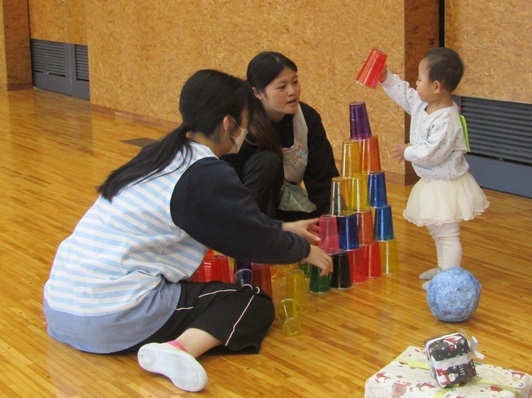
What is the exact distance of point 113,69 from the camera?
7.43 metres

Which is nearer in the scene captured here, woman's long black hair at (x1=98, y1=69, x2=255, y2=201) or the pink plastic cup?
woman's long black hair at (x1=98, y1=69, x2=255, y2=201)

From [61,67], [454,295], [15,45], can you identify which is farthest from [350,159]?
[15,45]

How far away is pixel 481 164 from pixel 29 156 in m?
2.80

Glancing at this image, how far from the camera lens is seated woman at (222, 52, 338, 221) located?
138 inches

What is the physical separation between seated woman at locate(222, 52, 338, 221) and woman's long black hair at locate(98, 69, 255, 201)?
2.15ft

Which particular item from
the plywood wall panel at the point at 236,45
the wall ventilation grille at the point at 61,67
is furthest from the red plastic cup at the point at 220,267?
the wall ventilation grille at the point at 61,67

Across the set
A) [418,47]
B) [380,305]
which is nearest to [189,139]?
[380,305]

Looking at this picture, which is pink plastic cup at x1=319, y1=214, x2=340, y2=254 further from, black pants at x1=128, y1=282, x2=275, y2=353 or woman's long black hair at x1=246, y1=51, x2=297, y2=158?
black pants at x1=128, y1=282, x2=275, y2=353

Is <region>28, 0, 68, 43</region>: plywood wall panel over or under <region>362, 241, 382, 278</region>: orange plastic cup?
over

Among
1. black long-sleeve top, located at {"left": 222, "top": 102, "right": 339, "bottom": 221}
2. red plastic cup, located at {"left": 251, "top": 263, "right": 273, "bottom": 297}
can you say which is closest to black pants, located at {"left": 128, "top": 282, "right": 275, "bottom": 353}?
red plastic cup, located at {"left": 251, "top": 263, "right": 273, "bottom": 297}

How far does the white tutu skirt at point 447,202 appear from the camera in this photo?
10.8ft

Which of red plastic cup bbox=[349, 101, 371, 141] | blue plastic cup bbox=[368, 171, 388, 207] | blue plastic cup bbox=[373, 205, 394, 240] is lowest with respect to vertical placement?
blue plastic cup bbox=[373, 205, 394, 240]

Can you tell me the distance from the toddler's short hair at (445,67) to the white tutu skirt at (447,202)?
35cm

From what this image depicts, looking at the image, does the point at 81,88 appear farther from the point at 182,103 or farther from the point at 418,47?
the point at 182,103
